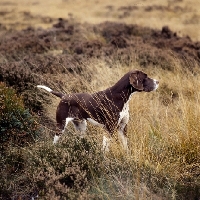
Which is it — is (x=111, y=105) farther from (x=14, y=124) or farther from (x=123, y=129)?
(x=14, y=124)

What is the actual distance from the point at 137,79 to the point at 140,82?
0.19ft

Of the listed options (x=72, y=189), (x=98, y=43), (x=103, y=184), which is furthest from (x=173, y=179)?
(x=98, y=43)

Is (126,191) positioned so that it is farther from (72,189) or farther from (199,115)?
(199,115)

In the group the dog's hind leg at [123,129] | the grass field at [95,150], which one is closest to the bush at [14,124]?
the grass field at [95,150]

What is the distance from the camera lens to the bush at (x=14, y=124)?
5555 mm

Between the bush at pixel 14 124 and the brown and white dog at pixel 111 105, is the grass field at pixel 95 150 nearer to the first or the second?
the bush at pixel 14 124

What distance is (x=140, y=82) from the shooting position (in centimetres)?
536

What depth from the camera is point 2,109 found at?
18.8ft

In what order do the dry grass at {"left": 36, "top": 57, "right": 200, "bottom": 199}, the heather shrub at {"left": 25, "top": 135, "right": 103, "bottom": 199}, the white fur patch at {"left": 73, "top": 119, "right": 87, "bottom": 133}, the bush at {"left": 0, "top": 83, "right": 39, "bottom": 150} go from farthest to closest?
the white fur patch at {"left": 73, "top": 119, "right": 87, "bottom": 133} < the bush at {"left": 0, "top": 83, "right": 39, "bottom": 150} < the dry grass at {"left": 36, "top": 57, "right": 200, "bottom": 199} < the heather shrub at {"left": 25, "top": 135, "right": 103, "bottom": 199}

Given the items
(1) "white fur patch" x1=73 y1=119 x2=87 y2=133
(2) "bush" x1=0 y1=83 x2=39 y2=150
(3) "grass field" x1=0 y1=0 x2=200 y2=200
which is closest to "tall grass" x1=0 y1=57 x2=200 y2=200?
(3) "grass field" x1=0 y1=0 x2=200 y2=200

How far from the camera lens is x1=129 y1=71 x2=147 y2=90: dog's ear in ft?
17.4

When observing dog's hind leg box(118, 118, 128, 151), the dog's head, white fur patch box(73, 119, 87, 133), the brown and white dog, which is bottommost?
white fur patch box(73, 119, 87, 133)

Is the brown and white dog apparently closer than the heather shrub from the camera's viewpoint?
No

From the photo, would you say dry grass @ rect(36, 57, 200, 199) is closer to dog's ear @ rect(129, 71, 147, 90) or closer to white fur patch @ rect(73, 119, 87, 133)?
white fur patch @ rect(73, 119, 87, 133)
